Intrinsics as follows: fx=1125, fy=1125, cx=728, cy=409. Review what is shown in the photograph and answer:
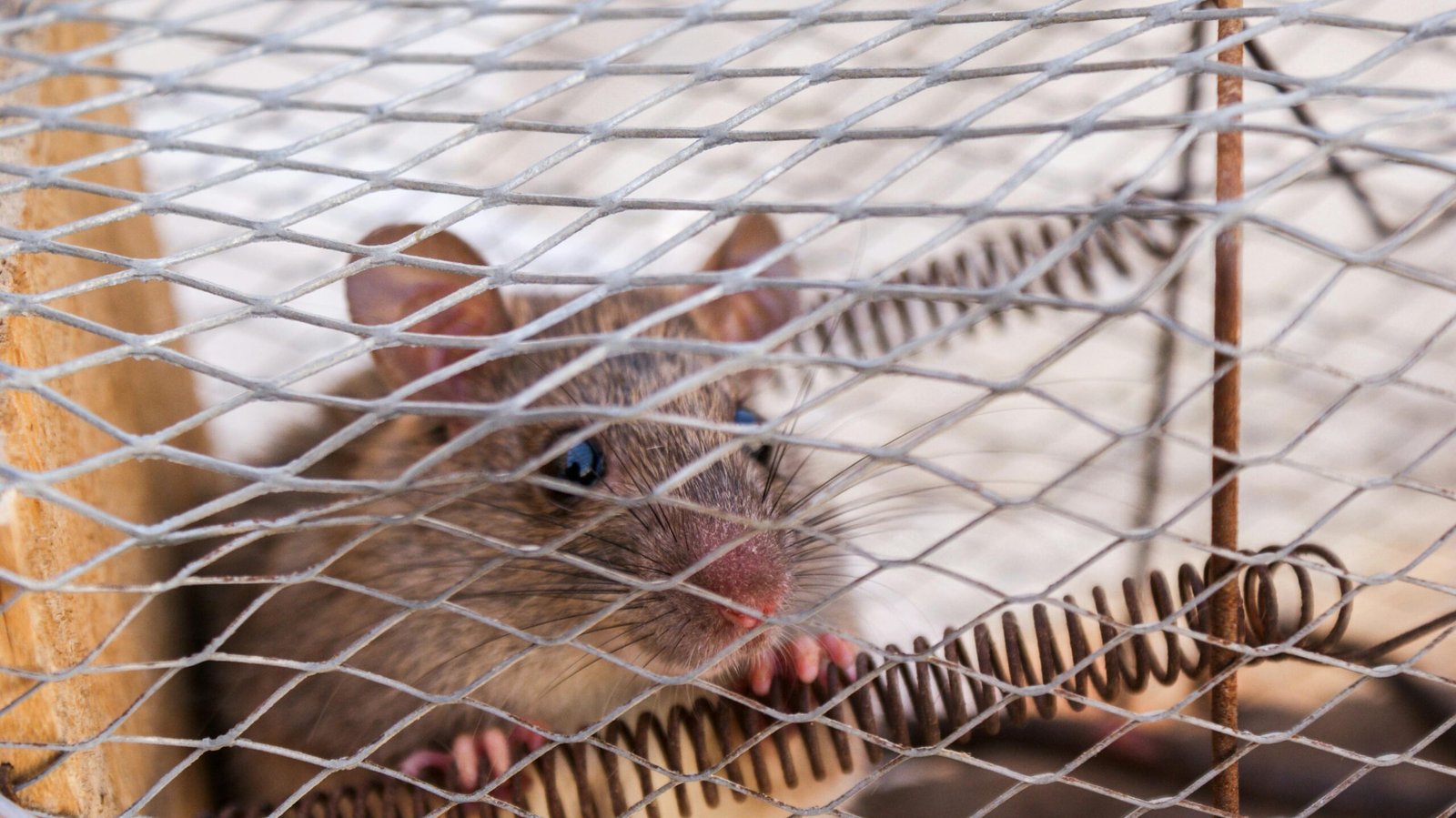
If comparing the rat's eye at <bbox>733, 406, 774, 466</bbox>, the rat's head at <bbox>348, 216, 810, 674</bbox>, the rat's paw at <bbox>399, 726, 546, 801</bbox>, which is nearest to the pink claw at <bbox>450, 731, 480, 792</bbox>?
the rat's paw at <bbox>399, 726, 546, 801</bbox>

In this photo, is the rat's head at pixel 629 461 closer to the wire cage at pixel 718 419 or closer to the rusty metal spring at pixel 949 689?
the wire cage at pixel 718 419

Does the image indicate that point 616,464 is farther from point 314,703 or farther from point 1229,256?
point 1229,256

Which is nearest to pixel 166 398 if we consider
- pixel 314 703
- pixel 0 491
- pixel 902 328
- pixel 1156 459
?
pixel 314 703

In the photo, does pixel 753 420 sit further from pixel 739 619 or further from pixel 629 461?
pixel 739 619

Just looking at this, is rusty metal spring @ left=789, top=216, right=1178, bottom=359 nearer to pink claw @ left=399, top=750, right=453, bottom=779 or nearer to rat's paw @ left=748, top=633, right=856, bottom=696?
rat's paw @ left=748, top=633, right=856, bottom=696

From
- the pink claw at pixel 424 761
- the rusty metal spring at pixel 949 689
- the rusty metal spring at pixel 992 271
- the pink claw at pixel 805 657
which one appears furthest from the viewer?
the rusty metal spring at pixel 992 271

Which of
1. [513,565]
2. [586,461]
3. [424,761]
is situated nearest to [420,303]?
[586,461]

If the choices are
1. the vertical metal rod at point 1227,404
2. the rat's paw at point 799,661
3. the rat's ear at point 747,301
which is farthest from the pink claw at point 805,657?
the rat's ear at point 747,301
